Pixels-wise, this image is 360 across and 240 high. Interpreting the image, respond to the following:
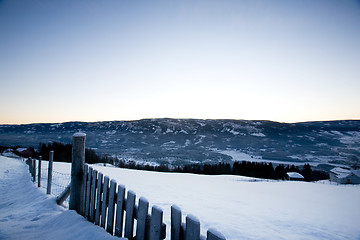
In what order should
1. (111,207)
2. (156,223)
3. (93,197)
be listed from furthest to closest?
(93,197) → (111,207) → (156,223)

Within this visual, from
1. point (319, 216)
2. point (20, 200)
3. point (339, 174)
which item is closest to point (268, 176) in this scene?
point (339, 174)

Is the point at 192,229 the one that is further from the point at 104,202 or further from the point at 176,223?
the point at 104,202

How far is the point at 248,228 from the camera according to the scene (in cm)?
404

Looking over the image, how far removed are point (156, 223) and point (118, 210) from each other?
846 mm

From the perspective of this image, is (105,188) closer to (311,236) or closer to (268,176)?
(311,236)

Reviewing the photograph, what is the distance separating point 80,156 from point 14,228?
1.54 m

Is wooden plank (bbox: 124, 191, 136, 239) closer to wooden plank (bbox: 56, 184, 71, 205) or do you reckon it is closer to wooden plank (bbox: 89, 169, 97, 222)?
wooden plank (bbox: 89, 169, 97, 222)

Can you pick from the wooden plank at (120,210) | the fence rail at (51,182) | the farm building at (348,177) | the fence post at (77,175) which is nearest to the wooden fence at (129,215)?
the wooden plank at (120,210)

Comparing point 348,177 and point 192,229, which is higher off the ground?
point 192,229

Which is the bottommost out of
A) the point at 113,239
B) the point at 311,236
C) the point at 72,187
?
the point at 311,236

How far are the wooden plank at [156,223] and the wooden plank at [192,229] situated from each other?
346mm

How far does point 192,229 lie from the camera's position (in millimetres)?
1634

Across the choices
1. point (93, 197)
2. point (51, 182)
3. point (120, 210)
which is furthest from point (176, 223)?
point (51, 182)

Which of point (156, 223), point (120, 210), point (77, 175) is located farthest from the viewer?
point (77, 175)
